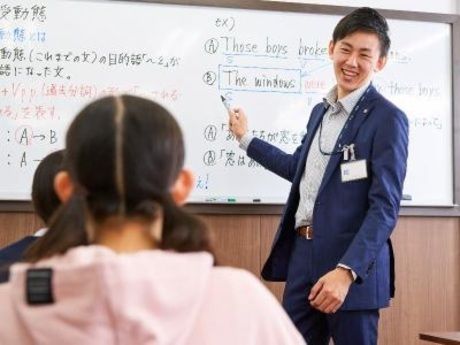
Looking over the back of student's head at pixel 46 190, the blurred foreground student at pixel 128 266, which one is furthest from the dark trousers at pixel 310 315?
the blurred foreground student at pixel 128 266

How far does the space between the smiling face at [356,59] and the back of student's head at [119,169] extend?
1335mm

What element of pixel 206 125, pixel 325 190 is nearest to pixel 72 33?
pixel 206 125

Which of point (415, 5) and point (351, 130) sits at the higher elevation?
A: point (415, 5)

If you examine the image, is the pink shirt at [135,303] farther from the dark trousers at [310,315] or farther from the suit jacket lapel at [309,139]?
the suit jacket lapel at [309,139]

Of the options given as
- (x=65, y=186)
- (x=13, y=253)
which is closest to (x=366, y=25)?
(x=13, y=253)

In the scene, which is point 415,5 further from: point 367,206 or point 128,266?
point 128,266


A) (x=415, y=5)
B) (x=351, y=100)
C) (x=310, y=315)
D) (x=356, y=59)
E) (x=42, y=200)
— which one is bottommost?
(x=310, y=315)

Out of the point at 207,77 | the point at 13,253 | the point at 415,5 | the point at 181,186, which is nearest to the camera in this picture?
the point at 181,186

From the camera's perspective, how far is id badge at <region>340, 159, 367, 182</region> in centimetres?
195

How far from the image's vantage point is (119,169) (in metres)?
0.82

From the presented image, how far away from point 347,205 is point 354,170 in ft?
0.37

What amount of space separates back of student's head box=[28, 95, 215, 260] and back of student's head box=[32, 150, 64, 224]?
57 cm

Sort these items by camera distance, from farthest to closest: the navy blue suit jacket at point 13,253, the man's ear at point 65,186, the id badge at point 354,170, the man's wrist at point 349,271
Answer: the id badge at point 354,170, the man's wrist at point 349,271, the navy blue suit jacket at point 13,253, the man's ear at point 65,186

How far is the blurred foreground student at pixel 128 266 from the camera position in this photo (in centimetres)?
79
